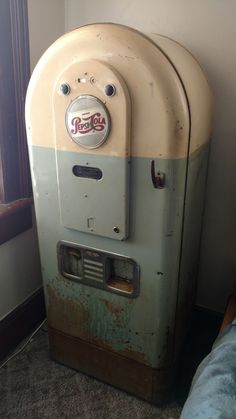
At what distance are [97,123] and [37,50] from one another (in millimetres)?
726

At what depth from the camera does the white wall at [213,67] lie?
1.25 metres

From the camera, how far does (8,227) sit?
142cm

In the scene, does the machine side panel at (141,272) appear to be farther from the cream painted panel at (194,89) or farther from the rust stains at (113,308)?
the cream painted panel at (194,89)

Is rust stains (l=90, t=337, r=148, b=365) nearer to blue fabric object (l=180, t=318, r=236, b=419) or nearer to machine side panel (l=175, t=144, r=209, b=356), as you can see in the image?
machine side panel (l=175, t=144, r=209, b=356)

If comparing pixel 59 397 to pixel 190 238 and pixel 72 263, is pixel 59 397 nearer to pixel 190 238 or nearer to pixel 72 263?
pixel 72 263

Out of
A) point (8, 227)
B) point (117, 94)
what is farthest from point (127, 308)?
point (117, 94)

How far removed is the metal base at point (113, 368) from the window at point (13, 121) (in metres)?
0.54

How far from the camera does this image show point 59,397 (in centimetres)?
133

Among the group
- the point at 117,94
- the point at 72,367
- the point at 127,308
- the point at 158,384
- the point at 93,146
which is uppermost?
the point at 117,94

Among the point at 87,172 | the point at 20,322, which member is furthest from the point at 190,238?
the point at 20,322

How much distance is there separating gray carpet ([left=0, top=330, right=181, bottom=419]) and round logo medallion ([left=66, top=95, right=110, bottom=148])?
1053 millimetres

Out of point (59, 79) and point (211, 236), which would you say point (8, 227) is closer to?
point (59, 79)

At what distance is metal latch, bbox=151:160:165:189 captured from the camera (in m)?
0.96

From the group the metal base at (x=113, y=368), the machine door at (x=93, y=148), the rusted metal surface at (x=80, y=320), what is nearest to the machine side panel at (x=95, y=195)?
the machine door at (x=93, y=148)
